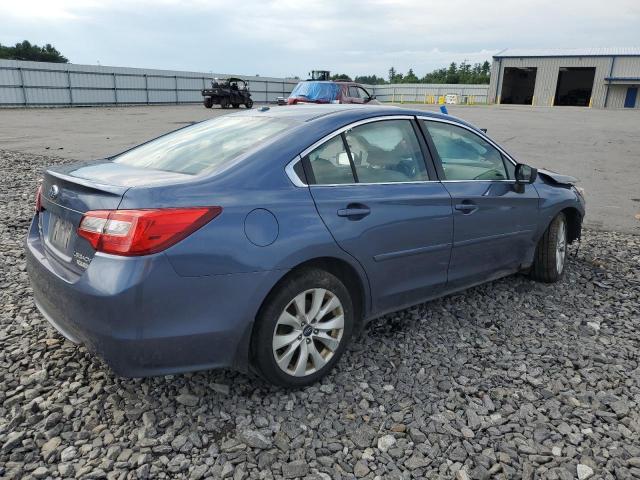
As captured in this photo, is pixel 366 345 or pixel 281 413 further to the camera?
pixel 366 345

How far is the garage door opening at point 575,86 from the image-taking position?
58.8m

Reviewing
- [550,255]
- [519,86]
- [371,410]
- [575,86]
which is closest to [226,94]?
[550,255]

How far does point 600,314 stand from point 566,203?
1.03m

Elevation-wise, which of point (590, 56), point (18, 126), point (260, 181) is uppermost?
point (590, 56)

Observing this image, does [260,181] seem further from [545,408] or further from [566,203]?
[566,203]

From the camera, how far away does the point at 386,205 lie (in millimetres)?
3180

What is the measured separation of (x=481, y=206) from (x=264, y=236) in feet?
6.13

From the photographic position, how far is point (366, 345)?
3576mm

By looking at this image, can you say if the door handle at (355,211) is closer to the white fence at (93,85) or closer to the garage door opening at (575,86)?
the white fence at (93,85)

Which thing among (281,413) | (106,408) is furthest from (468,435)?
(106,408)

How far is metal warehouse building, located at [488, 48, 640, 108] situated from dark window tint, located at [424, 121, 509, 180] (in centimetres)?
5869

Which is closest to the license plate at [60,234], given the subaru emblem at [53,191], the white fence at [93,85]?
the subaru emblem at [53,191]

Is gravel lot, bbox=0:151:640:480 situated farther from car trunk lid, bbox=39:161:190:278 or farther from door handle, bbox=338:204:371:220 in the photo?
door handle, bbox=338:204:371:220

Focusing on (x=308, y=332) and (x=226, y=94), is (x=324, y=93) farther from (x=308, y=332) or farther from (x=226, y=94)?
(x=226, y=94)
